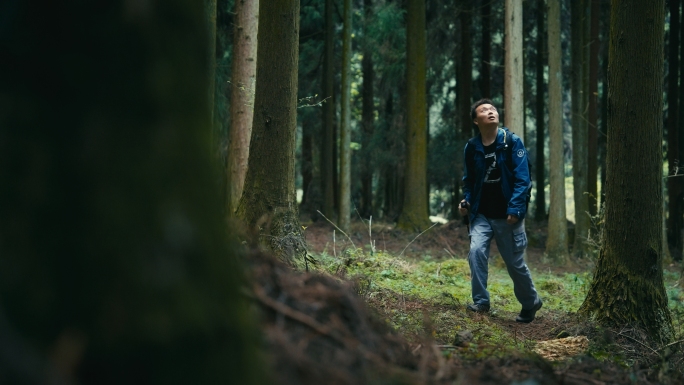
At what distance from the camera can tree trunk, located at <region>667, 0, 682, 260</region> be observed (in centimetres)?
1927

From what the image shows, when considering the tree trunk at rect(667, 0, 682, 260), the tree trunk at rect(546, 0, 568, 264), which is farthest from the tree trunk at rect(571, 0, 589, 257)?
the tree trunk at rect(667, 0, 682, 260)

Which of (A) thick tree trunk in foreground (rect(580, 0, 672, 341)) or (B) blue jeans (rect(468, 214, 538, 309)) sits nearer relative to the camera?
(A) thick tree trunk in foreground (rect(580, 0, 672, 341))

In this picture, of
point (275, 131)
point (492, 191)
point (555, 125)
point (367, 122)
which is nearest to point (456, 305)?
point (492, 191)

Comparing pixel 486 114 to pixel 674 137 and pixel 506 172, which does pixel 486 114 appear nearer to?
pixel 506 172

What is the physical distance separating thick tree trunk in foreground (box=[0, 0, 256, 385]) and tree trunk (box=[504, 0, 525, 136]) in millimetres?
12361

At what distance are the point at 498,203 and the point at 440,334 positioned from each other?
2.47 m

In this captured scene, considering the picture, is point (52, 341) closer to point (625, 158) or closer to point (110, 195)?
point (110, 195)

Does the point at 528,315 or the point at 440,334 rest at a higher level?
the point at 440,334

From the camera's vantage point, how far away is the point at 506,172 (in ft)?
24.1

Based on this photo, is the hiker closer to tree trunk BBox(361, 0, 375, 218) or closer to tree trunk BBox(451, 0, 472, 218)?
tree trunk BBox(451, 0, 472, 218)

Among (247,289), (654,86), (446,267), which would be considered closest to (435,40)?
(446,267)

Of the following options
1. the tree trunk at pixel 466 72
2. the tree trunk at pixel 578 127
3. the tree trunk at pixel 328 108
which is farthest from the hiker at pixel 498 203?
the tree trunk at pixel 466 72

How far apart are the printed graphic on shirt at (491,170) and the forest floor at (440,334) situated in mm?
1536

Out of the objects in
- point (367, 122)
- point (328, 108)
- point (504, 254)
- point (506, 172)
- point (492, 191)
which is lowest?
point (504, 254)
